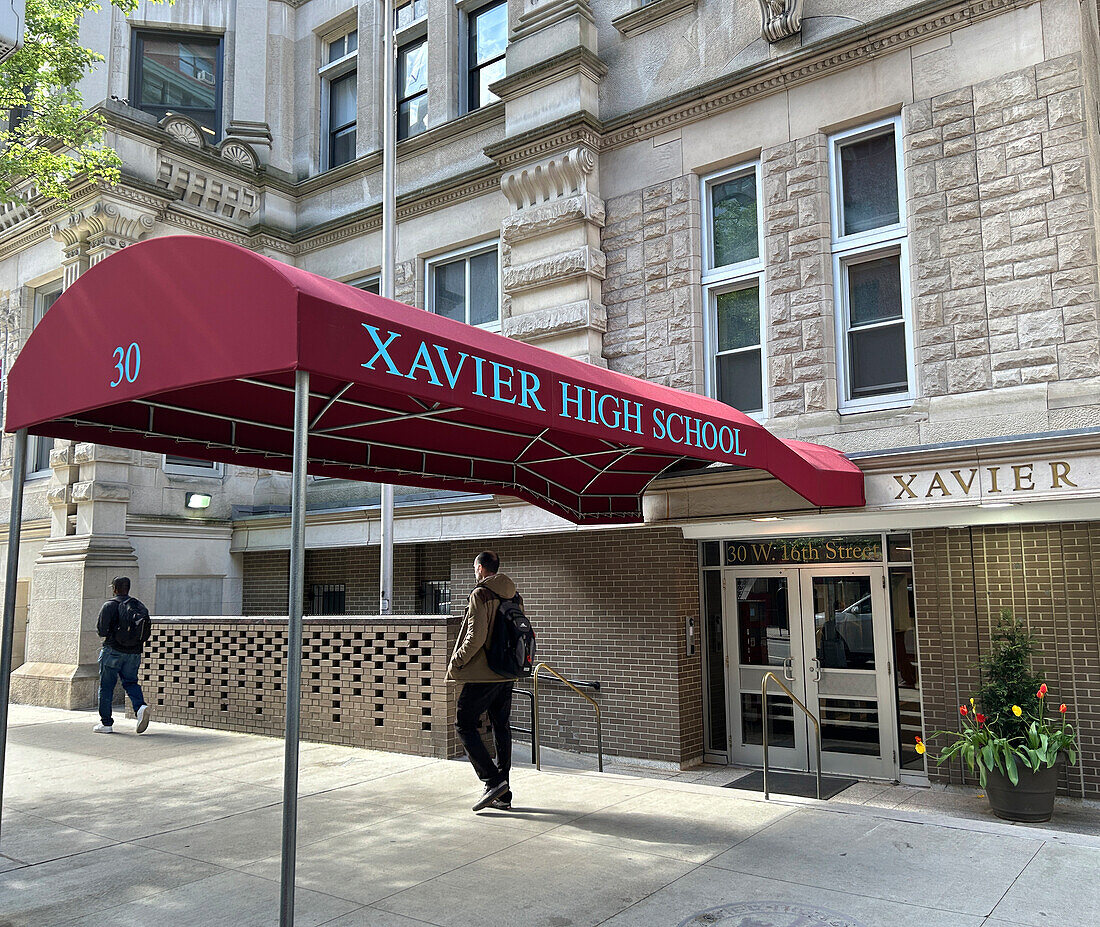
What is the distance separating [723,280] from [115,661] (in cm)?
908

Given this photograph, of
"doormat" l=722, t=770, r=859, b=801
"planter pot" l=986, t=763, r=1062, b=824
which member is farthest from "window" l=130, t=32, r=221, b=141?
"planter pot" l=986, t=763, r=1062, b=824

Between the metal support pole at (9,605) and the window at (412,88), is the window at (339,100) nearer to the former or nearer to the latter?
the window at (412,88)

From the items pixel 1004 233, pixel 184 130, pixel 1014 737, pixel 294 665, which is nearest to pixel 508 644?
pixel 294 665

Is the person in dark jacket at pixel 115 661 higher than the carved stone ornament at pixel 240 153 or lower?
lower

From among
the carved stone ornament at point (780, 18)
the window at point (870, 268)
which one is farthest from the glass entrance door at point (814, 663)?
the carved stone ornament at point (780, 18)

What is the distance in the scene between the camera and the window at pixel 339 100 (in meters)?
17.7

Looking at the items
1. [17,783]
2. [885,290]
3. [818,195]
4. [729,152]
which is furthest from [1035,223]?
[17,783]

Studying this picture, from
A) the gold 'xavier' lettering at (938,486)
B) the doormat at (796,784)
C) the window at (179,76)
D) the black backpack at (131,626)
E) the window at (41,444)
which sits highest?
the window at (179,76)

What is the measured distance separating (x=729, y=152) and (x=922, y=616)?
6282 millimetres

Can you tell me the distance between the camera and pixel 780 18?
11.2 m

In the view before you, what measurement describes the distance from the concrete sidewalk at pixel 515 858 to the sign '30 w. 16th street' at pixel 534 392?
288 cm

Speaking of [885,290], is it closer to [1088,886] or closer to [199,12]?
[1088,886]

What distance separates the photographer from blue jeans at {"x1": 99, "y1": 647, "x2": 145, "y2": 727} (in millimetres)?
11180

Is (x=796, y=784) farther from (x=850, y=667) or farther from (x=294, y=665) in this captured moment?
(x=294, y=665)
